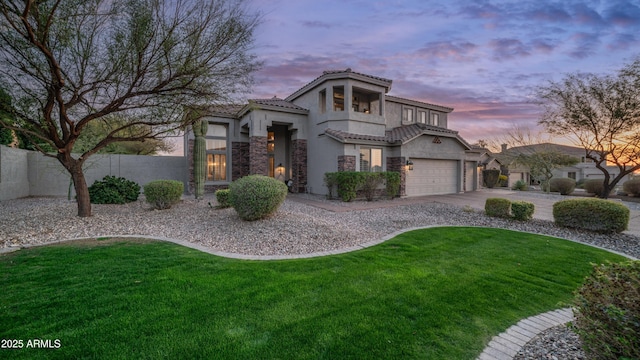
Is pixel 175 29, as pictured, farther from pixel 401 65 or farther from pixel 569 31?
pixel 569 31

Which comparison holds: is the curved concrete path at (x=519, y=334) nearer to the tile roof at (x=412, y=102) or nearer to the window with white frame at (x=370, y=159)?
the window with white frame at (x=370, y=159)

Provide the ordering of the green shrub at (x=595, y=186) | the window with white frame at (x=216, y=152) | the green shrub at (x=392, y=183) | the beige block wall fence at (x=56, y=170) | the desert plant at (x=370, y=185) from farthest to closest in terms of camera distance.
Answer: the green shrub at (x=595, y=186), the window with white frame at (x=216, y=152), the green shrub at (x=392, y=183), the desert plant at (x=370, y=185), the beige block wall fence at (x=56, y=170)

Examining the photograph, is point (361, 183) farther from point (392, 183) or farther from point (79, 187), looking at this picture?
point (79, 187)

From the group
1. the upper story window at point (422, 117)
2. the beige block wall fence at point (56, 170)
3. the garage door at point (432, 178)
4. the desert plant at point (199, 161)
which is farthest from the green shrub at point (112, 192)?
the upper story window at point (422, 117)

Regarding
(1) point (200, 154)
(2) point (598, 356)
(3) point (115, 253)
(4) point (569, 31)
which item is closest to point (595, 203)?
(4) point (569, 31)

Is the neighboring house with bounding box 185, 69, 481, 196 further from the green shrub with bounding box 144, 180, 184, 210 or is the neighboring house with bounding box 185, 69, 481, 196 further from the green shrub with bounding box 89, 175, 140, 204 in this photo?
the green shrub with bounding box 144, 180, 184, 210

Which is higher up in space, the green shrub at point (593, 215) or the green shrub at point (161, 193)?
the green shrub at point (161, 193)

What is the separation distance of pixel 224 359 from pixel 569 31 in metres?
13.3

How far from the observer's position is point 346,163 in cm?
1311

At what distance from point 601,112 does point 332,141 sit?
585 inches

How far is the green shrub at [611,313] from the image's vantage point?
1.71 m

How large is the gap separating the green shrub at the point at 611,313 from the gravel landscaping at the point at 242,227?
164 inches

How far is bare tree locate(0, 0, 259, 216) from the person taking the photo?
5.91 metres

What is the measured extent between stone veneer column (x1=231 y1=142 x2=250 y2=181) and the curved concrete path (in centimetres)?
1527
